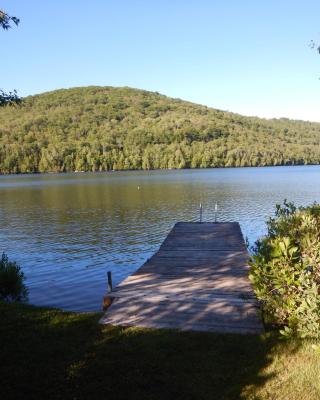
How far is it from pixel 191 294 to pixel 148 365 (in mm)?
3990

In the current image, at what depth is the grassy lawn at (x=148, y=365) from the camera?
5.75m

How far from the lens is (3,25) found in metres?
8.81

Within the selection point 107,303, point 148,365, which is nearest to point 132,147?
point 107,303

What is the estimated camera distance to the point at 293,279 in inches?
285

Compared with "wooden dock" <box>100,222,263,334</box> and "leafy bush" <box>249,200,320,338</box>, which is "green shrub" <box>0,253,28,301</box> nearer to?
"wooden dock" <box>100,222,263,334</box>

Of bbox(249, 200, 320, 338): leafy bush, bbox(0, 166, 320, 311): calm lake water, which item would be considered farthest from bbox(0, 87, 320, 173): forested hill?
bbox(249, 200, 320, 338): leafy bush

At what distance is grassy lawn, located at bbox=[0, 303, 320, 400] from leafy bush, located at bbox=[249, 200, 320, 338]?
52cm

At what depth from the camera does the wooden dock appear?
8.71m

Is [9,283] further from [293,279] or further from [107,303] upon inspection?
[293,279]

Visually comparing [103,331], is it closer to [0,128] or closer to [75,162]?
[75,162]

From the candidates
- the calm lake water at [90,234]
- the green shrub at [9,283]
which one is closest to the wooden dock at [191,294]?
the calm lake water at [90,234]

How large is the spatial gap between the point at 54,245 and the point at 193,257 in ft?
45.3

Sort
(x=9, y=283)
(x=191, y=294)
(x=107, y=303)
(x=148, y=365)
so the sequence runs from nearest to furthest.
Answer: (x=148, y=365), (x=107, y=303), (x=191, y=294), (x=9, y=283)

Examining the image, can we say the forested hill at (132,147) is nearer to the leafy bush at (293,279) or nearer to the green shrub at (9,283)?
the green shrub at (9,283)
